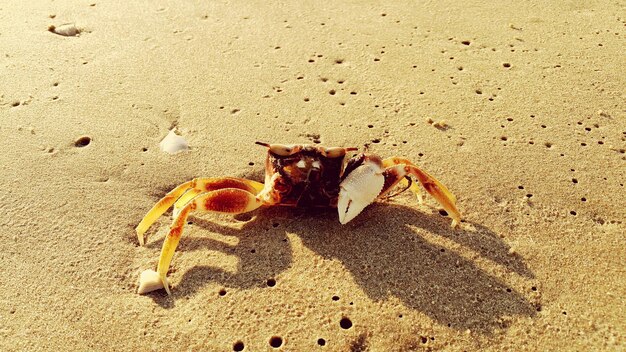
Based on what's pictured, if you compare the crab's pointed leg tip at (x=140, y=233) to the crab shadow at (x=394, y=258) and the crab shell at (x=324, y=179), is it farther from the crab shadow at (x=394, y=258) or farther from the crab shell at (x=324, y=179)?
the crab shell at (x=324, y=179)

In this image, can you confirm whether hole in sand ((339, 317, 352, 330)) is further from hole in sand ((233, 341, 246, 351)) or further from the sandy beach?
hole in sand ((233, 341, 246, 351))

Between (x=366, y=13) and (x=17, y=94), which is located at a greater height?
(x=366, y=13)

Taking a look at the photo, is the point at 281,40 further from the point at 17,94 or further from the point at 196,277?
the point at 196,277

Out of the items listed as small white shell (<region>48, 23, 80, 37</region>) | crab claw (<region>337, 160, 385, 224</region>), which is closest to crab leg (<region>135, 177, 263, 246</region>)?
crab claw (<region>337, 160, 385, 224</region>)

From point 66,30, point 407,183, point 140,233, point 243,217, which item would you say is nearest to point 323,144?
point 407,183

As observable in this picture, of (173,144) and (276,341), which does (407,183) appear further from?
(173,144)

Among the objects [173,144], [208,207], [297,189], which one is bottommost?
[173,144]

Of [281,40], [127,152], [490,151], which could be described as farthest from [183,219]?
[281,40]
